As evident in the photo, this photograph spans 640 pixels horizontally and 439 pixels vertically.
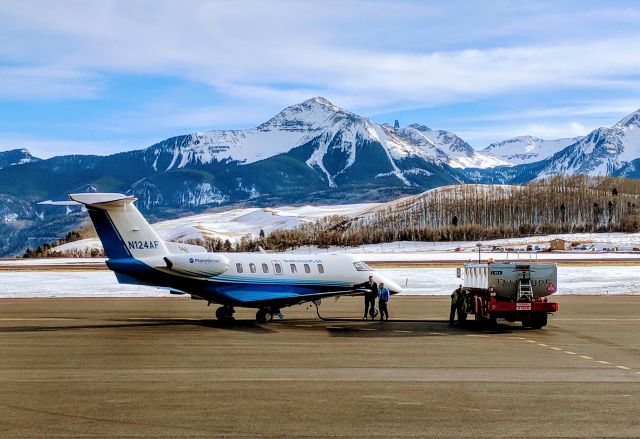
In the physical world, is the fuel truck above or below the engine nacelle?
below

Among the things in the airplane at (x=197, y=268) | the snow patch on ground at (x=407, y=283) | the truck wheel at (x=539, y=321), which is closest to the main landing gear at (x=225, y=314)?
the airplane at (x=197, y=268)

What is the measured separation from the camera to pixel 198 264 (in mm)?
31531

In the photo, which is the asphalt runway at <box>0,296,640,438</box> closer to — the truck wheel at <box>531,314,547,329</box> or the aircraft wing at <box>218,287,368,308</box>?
the truck wheel at <box>531,314,547,329</box>

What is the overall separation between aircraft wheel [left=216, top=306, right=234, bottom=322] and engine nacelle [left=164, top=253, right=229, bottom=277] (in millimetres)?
2301

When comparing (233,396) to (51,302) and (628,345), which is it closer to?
(628,345)

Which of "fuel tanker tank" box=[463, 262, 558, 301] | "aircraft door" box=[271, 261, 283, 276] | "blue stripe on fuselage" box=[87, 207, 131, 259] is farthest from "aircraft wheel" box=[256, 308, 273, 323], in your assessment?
"fuel tanker tank" box=[463, 262, 558, 301]

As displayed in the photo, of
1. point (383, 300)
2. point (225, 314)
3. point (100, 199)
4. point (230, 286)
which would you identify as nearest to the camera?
point (100, 199)

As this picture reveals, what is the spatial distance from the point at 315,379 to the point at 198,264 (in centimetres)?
1241

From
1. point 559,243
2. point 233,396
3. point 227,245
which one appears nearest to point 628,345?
point 233,396

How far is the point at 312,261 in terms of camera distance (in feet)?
115

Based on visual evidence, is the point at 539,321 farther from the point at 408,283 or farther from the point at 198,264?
the point at 408,283

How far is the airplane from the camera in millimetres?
31109

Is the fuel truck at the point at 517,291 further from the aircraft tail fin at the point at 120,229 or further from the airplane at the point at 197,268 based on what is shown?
the aircraft tail fin at the point at 120,229

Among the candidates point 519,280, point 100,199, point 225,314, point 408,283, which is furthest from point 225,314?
point 408,283
